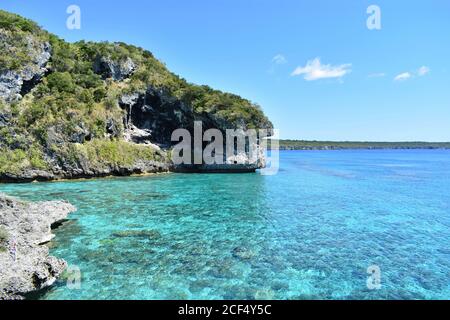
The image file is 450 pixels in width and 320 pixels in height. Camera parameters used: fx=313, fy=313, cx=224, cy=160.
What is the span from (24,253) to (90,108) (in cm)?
3541

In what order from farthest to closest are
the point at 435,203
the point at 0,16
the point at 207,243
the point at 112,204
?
the point at 0,16
the point at 435,203
the point at 112,204
the point at 207,243

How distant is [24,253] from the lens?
430 inches

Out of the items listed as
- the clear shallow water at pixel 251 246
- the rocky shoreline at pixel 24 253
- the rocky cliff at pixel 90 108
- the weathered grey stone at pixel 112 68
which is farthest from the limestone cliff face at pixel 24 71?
the rocky shoreline at pixel 24 253

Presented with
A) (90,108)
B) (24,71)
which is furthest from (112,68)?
(24,71)

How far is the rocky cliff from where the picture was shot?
3672 centimetres

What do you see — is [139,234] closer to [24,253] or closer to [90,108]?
[24,253]

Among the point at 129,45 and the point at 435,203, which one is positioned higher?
the point at 129,45

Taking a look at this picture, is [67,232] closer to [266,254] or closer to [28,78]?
[266,254]

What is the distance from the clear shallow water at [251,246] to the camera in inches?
414

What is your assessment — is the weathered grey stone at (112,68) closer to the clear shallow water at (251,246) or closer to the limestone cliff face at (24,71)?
the limestone cliff face at (24,71)

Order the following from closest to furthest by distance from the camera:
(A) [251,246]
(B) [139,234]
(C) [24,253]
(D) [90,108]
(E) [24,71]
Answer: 1. (C) [24,253]
2. (A) [251,246]
3. (B) [139,234]
4. (E) [24,71]
5. (D) [90,108]

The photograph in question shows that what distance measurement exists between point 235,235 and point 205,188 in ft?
54.7
